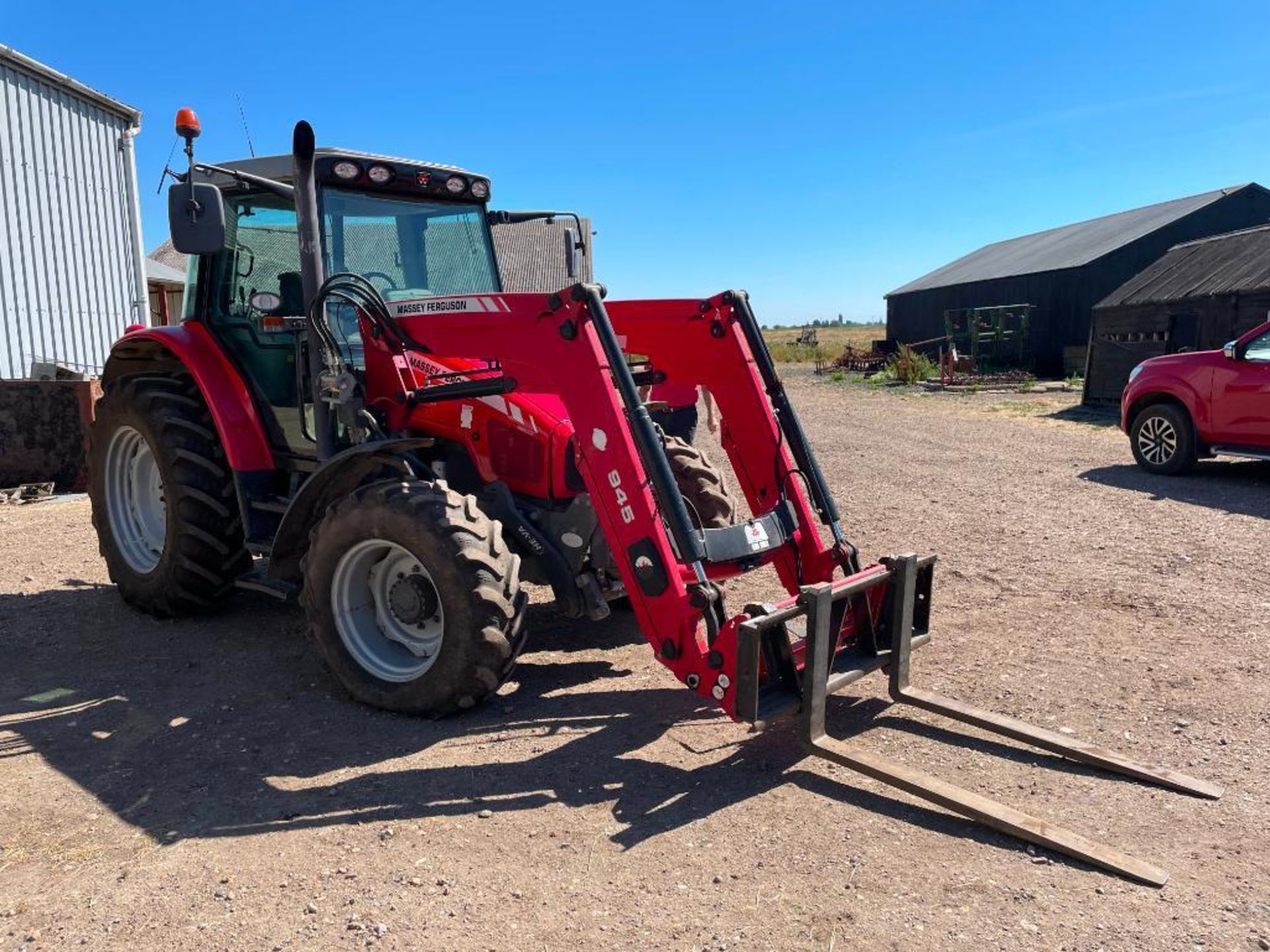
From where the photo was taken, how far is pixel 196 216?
14.8ft

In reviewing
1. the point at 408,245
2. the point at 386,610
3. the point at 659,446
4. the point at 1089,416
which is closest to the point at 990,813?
the point at 659,446

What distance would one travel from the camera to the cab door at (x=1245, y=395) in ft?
30.6

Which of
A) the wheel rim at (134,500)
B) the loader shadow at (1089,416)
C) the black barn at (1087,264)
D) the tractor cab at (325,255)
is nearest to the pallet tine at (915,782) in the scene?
the tractor cab at (325,255)

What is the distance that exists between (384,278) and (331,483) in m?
1.27

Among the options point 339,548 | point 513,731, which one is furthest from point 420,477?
point 513,731

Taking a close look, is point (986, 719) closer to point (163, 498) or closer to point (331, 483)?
point (331, 483)

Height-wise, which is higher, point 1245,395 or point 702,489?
point 1245,395

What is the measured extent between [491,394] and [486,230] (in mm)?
1627

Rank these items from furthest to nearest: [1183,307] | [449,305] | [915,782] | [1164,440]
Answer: [1183,307] < [1164,440] < [449,305] < [915,782]

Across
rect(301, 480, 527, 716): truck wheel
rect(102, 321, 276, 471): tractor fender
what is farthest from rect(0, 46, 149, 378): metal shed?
rect(301, 480, 527, 716): truck wheel

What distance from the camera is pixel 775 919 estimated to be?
2797mm

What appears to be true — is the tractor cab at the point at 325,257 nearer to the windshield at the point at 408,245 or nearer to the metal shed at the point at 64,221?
the windshield at the point at 408,245

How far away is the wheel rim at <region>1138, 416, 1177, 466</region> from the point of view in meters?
10.3

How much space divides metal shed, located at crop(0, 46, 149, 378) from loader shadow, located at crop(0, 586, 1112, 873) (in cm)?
783
